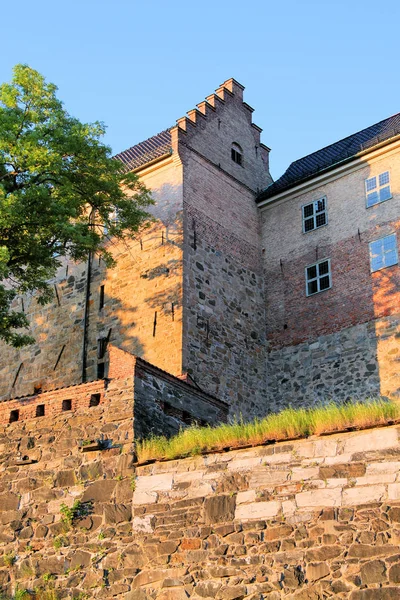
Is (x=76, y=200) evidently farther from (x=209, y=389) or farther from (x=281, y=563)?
(x=281, y=563)

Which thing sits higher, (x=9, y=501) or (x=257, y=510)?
(x=9, y=501)

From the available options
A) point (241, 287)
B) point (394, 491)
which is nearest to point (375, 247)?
point (241, 287)

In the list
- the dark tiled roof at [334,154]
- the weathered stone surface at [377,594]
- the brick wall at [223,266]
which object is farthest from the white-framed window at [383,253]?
the weathered stone surface at [377,594]

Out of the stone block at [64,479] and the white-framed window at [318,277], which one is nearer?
the stone block at [64,479]

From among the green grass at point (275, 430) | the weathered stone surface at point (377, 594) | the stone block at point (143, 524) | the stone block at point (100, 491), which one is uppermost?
the green grass at point (275, 430)

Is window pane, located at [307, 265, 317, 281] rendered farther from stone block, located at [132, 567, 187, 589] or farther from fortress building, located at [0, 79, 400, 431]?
stone block, located at [132, 567, 187, 589]

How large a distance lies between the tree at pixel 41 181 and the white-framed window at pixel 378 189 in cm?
806

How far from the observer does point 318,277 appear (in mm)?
27312

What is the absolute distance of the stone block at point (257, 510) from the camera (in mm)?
13781

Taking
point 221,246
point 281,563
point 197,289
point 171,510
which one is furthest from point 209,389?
point 281,563

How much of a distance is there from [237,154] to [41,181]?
948cm

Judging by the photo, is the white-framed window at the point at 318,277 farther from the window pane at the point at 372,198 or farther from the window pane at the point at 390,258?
the window pane at the point at 372,198

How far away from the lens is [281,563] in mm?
13273

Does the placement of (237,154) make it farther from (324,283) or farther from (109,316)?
(109,316)
